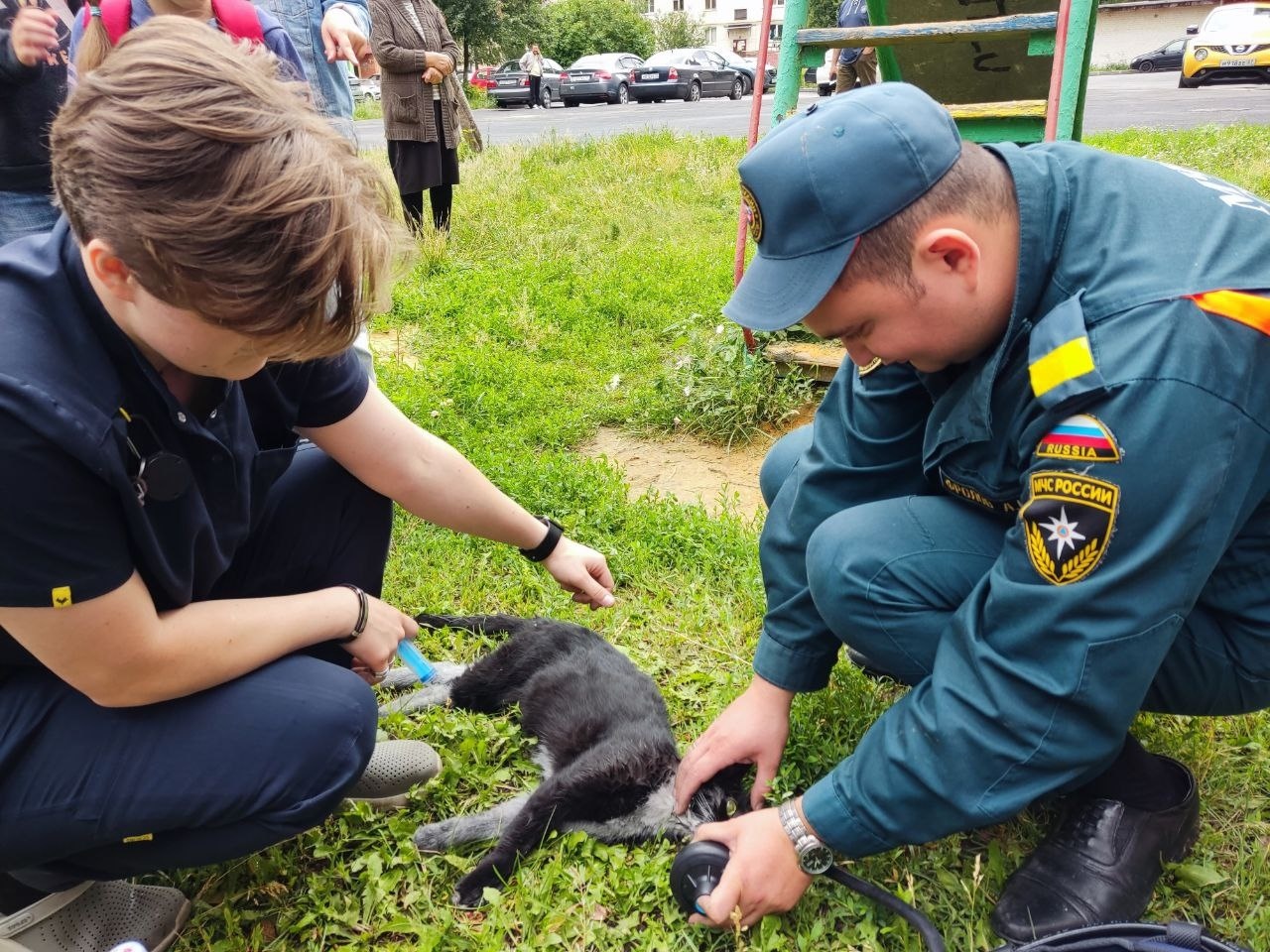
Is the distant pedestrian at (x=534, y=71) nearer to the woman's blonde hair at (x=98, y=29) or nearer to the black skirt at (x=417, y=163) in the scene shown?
the black skirt at (x=417, y=163)

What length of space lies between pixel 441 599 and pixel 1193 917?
216 centimetres

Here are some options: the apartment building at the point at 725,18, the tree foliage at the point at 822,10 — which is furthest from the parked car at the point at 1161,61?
the apartment building at the point at 725,18

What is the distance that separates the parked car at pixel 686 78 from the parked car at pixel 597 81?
1.39 feet

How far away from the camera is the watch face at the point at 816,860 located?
1788mm

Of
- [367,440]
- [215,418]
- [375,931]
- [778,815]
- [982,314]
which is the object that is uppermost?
[982,314]

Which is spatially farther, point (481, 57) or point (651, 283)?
point (481, 57)

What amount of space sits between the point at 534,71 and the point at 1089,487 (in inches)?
1109

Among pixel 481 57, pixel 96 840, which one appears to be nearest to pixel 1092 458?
pixel 96 840

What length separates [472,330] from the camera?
545cm

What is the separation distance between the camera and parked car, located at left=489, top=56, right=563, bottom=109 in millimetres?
27938

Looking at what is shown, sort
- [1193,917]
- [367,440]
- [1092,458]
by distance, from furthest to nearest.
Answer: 1. [367,440]
2. [1193,917]
3. [1092,458]

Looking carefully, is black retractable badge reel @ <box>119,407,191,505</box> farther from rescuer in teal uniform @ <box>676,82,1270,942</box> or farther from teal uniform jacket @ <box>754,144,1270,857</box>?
teal uniform jacket @ <box>754,144,1270,857</box>

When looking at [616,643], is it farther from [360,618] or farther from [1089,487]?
[1089,487]

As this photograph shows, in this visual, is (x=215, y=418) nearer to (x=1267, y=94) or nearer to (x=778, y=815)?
(x=778, y=815)
